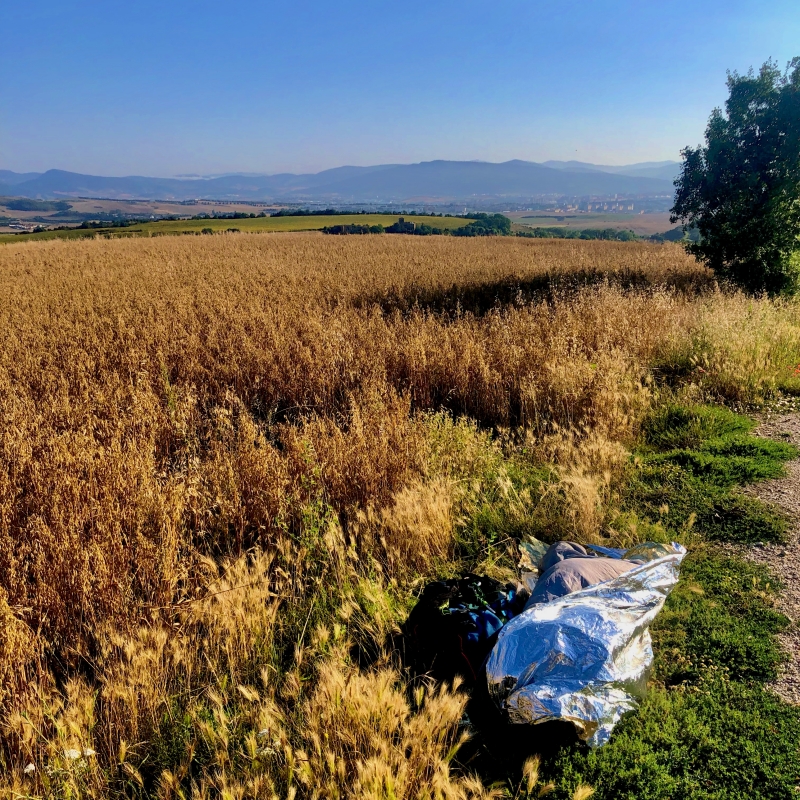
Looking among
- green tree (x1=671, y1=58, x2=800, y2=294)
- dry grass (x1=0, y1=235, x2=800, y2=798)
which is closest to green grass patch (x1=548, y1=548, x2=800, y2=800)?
dry grass (x1=0, y1=235, x2=800, y2=798)

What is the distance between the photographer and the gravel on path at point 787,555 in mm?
2516

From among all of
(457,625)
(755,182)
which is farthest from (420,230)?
(457,625)

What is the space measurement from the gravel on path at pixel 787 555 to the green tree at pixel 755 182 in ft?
23.6

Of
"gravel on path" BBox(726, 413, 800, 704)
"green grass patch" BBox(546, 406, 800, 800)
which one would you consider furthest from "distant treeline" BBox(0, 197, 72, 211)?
"green grass patch" BBox(546, 406, 800, 800)

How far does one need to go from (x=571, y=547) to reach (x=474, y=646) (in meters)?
1.03

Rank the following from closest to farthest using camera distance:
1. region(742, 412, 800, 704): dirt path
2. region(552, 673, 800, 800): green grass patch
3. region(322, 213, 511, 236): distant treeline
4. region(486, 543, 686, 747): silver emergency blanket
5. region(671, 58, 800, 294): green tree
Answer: region(552, 673, 800, 800): green grass patch, region(486, 543, 686, 747): silver emergency blanket, region(742, 412, 800, 704): dirt path, region(671, 58, 800, 294): green tree, region(322, 213, 511, 236): distant treeline

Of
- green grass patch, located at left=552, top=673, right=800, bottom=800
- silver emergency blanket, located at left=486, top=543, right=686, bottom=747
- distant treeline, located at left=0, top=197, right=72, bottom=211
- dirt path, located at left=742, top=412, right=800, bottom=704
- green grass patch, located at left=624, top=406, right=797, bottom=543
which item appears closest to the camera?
green grass patch, located at left=552, top=673, right=800, bottom=800

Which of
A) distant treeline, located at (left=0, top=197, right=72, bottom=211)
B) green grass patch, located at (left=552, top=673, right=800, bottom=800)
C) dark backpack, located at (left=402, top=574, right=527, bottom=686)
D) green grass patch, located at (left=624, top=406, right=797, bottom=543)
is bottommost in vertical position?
green grass patch, located at (left=552, top=673, right=800, bottom=800)

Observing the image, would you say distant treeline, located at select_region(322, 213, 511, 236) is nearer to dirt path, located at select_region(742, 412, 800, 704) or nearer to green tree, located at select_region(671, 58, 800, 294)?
green tree, located at select_region(671, 58, 800, 294)

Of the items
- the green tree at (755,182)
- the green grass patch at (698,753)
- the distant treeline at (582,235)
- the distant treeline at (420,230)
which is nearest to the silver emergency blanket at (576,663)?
the green grass patch at (698,753)

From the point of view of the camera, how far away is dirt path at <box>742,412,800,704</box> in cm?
251

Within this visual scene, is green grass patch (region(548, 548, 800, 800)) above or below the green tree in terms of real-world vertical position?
below

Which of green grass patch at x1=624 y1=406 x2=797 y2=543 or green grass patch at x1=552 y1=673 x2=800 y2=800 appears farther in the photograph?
green grass patch at x1=624 y1=406 x2=797 y2=543

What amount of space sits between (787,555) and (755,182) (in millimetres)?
10203
